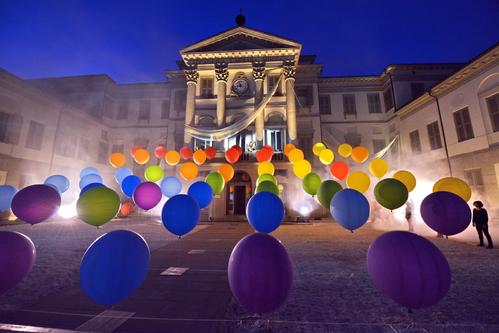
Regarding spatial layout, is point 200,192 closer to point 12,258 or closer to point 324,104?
point 12,258

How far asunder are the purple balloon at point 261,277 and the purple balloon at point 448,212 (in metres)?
4.03

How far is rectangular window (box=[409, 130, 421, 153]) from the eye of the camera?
56.9 feet

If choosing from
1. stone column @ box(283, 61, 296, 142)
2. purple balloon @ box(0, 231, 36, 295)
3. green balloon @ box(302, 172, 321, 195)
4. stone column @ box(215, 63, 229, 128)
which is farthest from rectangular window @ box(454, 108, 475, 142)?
purple balloon @ box(0, 231, 36, 295)

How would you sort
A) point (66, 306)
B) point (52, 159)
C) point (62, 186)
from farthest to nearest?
point (52, 159) < point (62, 186) < point (66, 306)

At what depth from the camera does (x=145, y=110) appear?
76.2ft

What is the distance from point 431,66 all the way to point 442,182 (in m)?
19.7

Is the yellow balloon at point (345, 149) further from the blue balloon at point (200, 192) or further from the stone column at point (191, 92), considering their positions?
the stone column at point (191, 92)

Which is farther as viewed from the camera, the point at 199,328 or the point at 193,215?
the point at 193,215

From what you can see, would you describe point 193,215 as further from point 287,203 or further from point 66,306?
point 287,203

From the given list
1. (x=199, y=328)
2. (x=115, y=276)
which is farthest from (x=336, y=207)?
(x=115, y=276)

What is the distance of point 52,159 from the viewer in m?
17.0

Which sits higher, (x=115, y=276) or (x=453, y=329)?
(x=115, y=276)

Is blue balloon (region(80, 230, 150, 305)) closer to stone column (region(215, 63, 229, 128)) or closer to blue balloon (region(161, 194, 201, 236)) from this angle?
blue balloon (region(161, 194, 201, 236))

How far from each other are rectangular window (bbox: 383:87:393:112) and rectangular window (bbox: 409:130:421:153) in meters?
3.74
